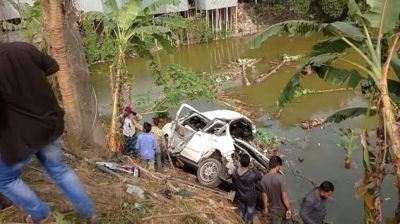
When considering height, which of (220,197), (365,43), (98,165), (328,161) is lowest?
(328,161)

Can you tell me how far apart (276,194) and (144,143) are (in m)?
3.24

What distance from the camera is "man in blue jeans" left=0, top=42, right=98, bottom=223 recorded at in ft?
11.7

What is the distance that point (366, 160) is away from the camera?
595 cm

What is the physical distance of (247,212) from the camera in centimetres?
749

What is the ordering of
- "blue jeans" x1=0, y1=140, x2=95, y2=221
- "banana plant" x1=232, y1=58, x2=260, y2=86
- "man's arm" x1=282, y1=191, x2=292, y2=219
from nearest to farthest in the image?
"blue jeans" x1=0, y1=140, x2=95, y2=221
"man's arm" x1=282, y1=191, x2=292, y2=219
"banana plant" x1=232, y1=58, x2=260, y2=86

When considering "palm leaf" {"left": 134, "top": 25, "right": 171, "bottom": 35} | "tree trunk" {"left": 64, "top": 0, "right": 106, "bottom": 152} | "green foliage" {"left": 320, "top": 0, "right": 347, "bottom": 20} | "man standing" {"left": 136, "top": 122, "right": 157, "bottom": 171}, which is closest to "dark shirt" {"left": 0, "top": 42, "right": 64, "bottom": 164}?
"tree trunk" {"left": 64, "top": 0, "right": 106, "bottom": 152}

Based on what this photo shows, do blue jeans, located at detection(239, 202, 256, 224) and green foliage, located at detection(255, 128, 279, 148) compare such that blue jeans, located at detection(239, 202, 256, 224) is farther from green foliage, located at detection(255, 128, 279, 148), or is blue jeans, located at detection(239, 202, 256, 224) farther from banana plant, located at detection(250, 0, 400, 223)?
green foliage, located at detection(255, 128, 279, 148)

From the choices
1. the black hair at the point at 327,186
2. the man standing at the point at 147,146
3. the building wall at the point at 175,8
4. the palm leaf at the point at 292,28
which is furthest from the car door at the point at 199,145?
the building wall at the point at 175,8

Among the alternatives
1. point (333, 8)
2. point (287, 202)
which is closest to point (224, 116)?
point (287, 202)

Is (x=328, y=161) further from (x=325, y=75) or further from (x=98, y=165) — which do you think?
(x=98, y=165)

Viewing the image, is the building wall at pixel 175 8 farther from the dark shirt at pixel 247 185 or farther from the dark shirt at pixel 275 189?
the dark shirt at pixel 275 189

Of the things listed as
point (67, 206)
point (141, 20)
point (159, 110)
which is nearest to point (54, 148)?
point (67, 206)

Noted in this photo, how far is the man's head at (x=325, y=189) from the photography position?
5688 millimetres

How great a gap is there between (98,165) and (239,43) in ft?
70.0
